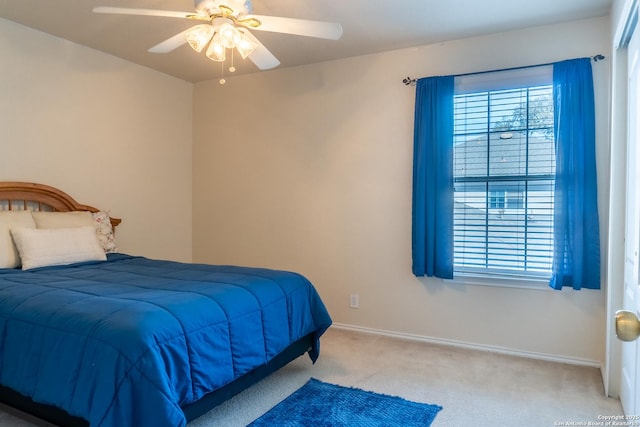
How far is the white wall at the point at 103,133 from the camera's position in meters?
3.37

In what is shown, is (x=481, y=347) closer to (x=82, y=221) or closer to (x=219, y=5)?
(x=219, y=5)

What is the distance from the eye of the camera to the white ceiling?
2932mm

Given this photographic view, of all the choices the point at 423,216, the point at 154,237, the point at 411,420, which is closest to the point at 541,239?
the point at 423,216

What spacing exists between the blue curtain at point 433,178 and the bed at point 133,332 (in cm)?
110

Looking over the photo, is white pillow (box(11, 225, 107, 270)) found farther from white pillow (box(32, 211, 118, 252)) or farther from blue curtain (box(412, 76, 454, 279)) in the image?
blue curtain (box(412, 76, 454, 279))

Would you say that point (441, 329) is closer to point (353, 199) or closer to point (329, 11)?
point (353, 199)

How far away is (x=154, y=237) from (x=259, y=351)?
251 cm

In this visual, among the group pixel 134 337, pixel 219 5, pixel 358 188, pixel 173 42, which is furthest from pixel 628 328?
pixel 358 188

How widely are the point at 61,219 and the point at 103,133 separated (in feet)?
3.35

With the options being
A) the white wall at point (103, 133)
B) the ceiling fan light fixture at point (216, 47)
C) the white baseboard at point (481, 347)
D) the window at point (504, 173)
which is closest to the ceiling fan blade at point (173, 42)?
the ceiling fan light fixture at point (216, 47)

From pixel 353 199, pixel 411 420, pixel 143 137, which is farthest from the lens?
pixel 143 137

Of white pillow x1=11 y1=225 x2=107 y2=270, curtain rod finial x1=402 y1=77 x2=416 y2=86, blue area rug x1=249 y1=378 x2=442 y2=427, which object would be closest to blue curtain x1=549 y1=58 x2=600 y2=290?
curtain rod finial x1=402 y1=77 x2=416 y2=86

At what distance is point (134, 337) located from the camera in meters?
1.79

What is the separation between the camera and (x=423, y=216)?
3564 mm
